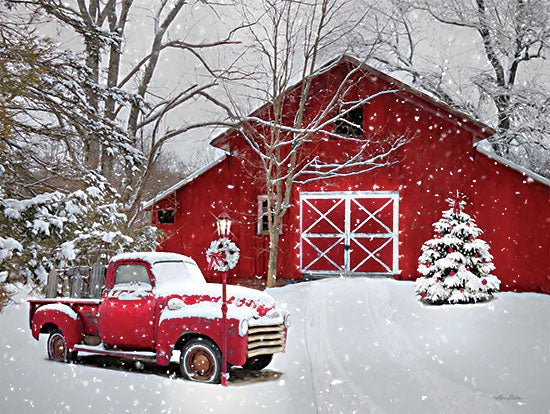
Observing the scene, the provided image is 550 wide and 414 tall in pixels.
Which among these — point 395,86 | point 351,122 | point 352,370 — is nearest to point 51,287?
point 352,370

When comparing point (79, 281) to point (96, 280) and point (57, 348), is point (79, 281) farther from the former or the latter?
point (57, 348)

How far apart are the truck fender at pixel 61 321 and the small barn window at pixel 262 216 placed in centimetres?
828

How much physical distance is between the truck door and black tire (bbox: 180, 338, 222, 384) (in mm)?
705

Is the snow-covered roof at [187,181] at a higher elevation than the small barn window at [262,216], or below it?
higher

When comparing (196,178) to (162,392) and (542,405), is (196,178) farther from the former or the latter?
(542,405)

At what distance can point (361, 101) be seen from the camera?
15.5m

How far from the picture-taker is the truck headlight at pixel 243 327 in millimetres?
7145

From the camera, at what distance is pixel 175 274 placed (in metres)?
8.40

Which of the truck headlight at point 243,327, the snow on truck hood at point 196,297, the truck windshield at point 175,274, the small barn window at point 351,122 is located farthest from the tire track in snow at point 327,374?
the small barn window at point 351,122

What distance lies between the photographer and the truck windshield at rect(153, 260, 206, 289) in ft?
26.6

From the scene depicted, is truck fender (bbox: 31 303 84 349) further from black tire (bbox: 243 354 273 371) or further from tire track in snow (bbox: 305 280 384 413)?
tire track in snow (bbox: 305 280 384 413)

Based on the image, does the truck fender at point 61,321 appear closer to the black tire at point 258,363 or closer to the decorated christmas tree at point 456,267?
the black tire at point 258,363

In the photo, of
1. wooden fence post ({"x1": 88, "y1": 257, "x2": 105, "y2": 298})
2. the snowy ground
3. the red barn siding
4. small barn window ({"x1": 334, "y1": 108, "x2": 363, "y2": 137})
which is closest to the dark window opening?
small barn window ({"x1": 334, "y1": 108, "x2": 363, "y2": 137})

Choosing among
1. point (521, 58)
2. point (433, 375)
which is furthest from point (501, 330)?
point (521, 58)
